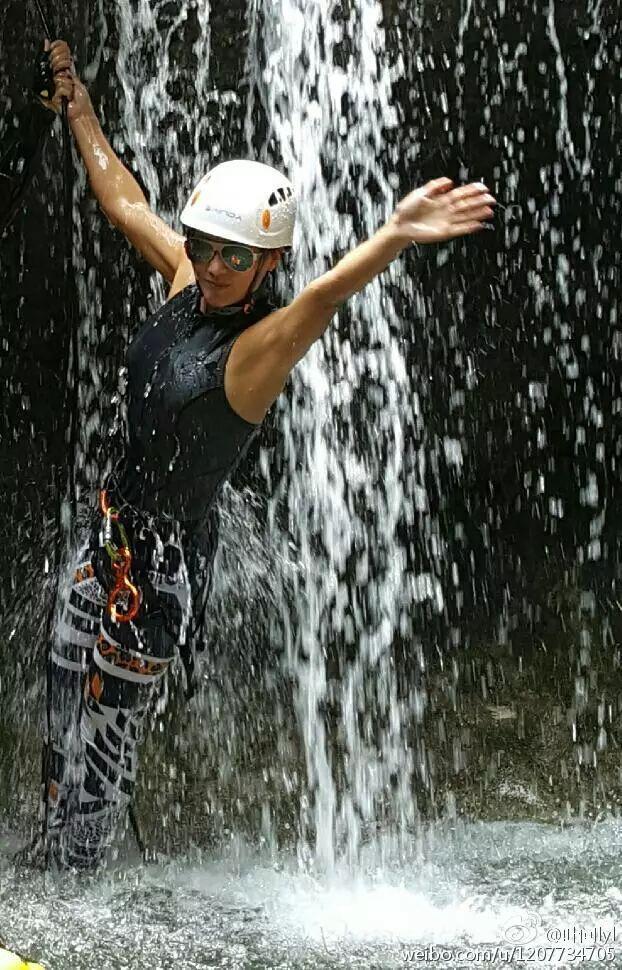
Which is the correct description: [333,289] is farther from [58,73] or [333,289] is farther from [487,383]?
[487,383]

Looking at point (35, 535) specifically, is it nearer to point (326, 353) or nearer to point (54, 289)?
point (54, 289)

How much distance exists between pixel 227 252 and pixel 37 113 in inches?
33.9

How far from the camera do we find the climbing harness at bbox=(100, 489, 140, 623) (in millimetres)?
2957

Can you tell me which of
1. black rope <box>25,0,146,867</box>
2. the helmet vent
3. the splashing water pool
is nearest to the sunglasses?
the helmet vent

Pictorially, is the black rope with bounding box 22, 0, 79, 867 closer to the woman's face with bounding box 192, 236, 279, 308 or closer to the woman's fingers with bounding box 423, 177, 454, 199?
the woman's face with bounding box 192, 236, 279, 308

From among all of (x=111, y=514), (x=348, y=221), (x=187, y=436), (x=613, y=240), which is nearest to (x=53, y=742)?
(x=111, y=514)

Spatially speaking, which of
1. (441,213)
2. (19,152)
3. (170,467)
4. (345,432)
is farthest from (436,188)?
(345,432)

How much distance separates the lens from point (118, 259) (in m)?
4.61

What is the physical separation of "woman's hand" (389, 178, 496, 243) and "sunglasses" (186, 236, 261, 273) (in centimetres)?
41

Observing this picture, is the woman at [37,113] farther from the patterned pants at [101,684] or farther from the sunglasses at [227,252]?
the patterned pants at [101,684]

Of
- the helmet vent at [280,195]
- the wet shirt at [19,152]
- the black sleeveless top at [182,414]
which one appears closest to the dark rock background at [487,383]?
the wet shirt at [19,152]

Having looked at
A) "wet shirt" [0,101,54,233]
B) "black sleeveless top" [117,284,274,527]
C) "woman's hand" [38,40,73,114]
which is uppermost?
"woman's hand" [38,40,73,114]

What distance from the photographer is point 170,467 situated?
2928mm

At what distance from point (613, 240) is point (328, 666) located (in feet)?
5.90
